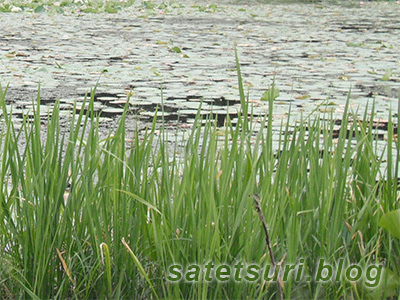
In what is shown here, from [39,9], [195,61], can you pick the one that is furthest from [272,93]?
[39,9]

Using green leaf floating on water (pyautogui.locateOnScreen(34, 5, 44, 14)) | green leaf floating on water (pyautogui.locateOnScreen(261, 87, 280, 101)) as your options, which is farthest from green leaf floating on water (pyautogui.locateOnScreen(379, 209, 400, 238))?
green leaf floating on water (pyautogui.locateOnScreen(34, 5, 44, 14))

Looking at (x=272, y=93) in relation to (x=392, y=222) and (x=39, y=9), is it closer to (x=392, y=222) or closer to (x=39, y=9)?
(x=392, y=222)

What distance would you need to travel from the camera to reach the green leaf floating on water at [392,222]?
1568mm

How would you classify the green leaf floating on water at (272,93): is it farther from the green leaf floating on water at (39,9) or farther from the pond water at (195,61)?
the green leaf floating on water at (39,9)

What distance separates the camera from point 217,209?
63.0 inches

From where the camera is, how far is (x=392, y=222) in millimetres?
1588

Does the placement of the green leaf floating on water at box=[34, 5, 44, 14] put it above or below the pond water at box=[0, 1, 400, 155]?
below

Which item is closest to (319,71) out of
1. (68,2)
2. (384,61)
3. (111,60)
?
(384,61)

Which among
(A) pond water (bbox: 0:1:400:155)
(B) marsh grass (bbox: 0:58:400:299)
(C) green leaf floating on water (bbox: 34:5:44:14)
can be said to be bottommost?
(C) green leaf floating on water (bbox: 34:5:44:14)

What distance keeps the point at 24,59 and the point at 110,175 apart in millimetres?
4403

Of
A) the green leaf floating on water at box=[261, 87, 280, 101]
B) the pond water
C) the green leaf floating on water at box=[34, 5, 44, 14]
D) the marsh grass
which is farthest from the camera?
the green leaf floating on water at box=[34, 5, 44, 14]

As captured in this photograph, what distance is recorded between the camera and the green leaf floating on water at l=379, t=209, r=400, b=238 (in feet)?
5.15

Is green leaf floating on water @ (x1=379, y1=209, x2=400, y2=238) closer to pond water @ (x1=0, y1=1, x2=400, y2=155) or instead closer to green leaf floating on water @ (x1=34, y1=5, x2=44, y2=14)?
pond water @ (x1=0, y1=1, x2=400, y2=155)

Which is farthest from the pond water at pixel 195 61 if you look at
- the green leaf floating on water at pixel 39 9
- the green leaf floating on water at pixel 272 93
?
the green leaf floating on water at pixel 39 9
